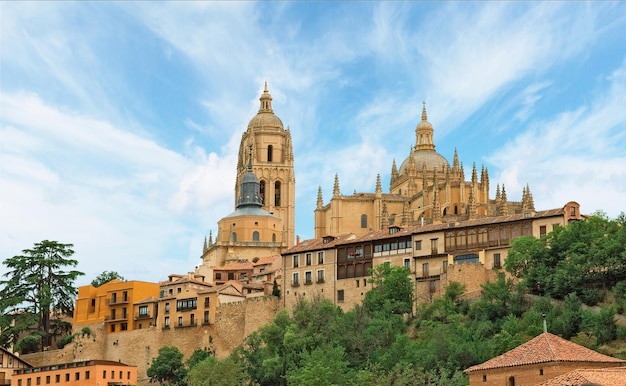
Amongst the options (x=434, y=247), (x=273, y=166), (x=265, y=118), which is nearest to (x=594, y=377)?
(x=434, y=247)

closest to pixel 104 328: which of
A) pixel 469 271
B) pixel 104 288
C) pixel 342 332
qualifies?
pixel 104 288

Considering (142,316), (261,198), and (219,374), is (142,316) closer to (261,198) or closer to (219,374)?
(219,374)

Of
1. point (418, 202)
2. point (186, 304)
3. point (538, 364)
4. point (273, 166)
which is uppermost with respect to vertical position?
point (273, 166)

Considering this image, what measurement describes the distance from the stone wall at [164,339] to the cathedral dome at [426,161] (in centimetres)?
3743

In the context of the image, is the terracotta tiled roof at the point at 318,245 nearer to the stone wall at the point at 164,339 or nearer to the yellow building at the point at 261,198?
the stone wall at the point at 164,339

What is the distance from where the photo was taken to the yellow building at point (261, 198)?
103m

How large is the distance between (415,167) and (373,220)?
32.1ft

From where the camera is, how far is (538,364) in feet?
152

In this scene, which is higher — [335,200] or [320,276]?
[335,200]

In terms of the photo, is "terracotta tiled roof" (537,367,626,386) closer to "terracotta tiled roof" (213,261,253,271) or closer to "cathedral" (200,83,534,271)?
"cathedral" (200,83,534,271)

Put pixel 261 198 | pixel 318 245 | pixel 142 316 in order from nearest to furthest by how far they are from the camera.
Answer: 1. pixel 318 245
2. pixel 142 316
3. pixel 261 198

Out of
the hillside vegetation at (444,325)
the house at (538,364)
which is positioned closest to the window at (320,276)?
the hillside vegetation at (444,325)

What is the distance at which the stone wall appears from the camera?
73.6 m

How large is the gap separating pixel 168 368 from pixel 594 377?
118 feet
